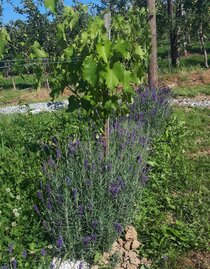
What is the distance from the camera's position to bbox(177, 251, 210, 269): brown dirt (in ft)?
10.2

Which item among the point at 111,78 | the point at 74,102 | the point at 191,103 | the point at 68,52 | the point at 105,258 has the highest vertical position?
the point at 68,52

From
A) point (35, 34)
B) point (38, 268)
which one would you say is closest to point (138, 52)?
point (38, 268)

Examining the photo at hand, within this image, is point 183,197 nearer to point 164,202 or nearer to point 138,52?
point 164,202

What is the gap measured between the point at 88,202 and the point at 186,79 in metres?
10.9

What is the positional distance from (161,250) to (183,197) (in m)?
1.06

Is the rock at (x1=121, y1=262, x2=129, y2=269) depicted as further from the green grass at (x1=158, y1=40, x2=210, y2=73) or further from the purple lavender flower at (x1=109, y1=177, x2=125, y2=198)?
the green grass at (x1=158, y1=40, x2=210, y2=73)

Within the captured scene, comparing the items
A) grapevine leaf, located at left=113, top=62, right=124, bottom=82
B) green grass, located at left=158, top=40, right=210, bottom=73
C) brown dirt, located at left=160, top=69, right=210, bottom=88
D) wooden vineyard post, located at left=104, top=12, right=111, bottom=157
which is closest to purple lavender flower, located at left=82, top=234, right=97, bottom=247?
wooden vineyard post, located at left=104, top=12, right=111, bottom=157

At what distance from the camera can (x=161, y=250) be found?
3.24 metres

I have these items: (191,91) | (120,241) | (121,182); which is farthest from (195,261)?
(191,91)

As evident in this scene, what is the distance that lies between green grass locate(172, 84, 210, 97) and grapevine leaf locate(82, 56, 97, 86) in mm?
8109

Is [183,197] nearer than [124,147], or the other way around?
[124,147]

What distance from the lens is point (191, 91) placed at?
1124 cm

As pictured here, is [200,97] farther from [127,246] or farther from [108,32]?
[127,246]

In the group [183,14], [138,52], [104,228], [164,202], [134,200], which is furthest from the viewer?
[183,14]
